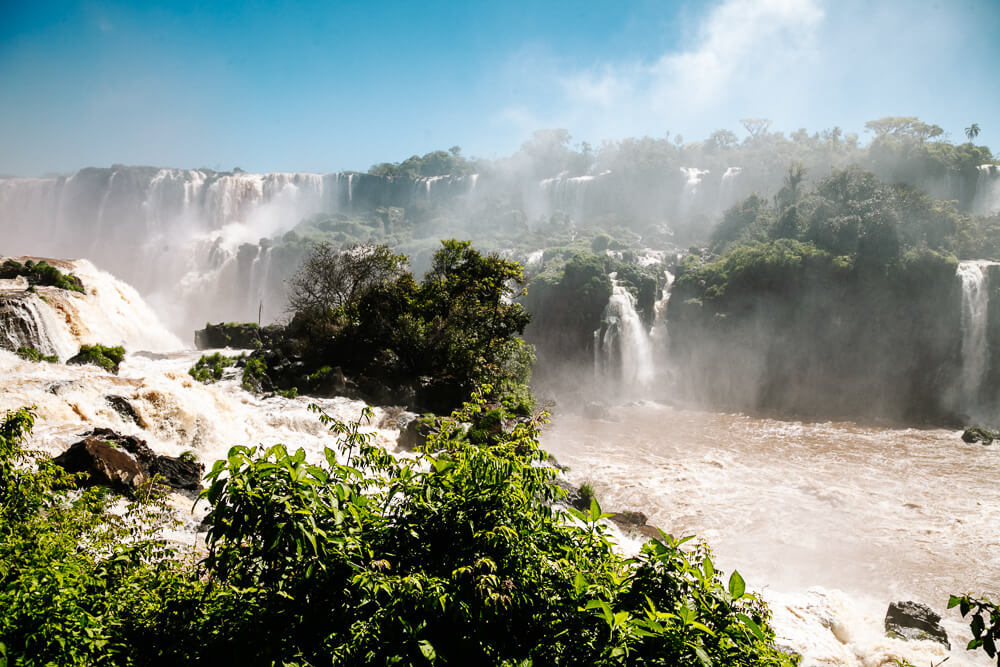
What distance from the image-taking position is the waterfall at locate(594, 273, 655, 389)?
30562mm

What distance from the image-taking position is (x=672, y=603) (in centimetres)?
229

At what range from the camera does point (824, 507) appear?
14.5m

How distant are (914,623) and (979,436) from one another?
18.0 metres

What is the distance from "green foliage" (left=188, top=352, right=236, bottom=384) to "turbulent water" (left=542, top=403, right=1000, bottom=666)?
12512mm

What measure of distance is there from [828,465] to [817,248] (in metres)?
16.5

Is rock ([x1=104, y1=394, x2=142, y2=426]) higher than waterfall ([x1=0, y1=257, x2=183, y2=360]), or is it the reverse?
waterfall ([x1=0, y1=257, x2=183, y2=360])

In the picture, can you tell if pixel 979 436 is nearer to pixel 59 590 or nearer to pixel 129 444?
pixel 59 590

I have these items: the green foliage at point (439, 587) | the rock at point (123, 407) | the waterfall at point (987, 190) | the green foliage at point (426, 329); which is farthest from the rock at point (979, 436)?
the rock at point (123, 407)

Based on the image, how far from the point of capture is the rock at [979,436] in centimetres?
2080

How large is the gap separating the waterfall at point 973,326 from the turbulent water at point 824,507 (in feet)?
18.5

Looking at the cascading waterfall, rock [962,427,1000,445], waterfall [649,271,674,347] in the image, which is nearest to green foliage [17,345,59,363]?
the cascading waterfall

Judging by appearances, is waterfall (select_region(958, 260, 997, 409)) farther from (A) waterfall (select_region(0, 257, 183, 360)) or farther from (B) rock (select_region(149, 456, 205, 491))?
(A) waterfall (select_region(0, 257, 183, 360))

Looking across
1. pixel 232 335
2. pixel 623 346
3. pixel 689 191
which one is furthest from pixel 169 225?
pixel 689 191

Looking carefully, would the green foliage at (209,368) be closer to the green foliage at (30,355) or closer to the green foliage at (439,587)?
the green foliage at (30,355)
